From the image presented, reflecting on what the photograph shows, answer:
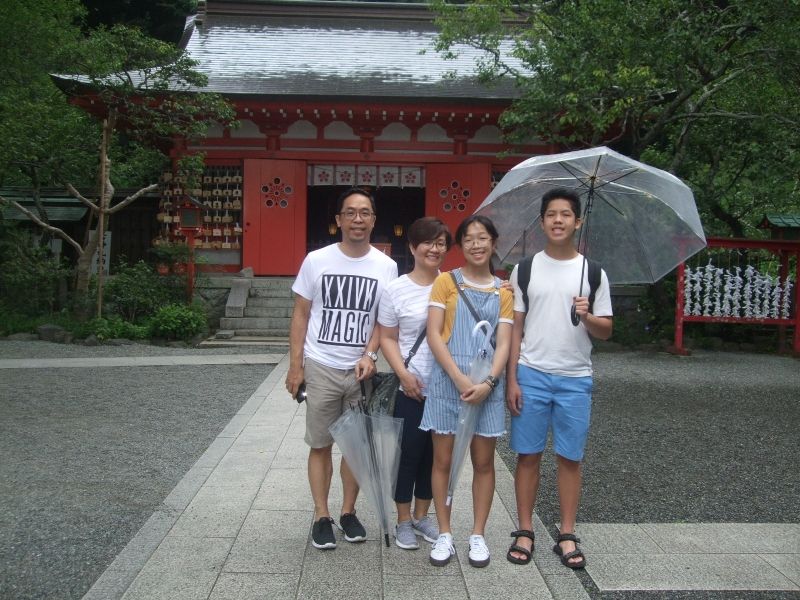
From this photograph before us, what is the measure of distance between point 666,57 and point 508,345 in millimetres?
5502

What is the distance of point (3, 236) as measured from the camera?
38.7 feet

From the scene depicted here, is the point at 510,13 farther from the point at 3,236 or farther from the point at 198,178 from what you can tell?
the point at 3,236

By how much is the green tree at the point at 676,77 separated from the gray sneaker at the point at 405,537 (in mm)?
5557

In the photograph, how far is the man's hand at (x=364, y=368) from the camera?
328cm

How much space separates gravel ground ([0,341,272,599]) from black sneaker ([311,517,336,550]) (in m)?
0.93

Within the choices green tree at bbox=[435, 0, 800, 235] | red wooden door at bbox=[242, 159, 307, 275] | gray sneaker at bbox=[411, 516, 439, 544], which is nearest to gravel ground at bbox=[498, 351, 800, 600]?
gray sneaker at bbox=[411, 516, 439, 544]

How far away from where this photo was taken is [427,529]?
344cm

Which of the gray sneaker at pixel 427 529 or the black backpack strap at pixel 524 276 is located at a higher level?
the black backpack strap at pixel 524 276

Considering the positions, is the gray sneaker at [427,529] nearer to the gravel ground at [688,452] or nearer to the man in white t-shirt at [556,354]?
the man in white t-shirt at [556,354]

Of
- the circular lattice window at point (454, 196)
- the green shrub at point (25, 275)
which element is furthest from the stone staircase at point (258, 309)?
the circular lattice window at point (454, 196)

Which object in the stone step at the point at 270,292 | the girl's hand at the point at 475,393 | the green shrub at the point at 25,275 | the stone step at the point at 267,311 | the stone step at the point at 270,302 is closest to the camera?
the girl's hand at the point at 475,393

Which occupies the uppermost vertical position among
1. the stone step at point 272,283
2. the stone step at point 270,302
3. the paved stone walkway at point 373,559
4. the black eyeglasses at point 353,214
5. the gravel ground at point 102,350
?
the black eyeglasses at point 353,214

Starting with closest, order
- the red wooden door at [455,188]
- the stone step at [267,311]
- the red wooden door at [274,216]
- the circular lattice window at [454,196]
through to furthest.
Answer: the stone step at [267,311] → the red wooden door at [274,216] → the red wooden door at [455,188] → the circular lattice window at [454,196]

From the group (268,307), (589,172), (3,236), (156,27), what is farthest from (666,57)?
(156,27)
